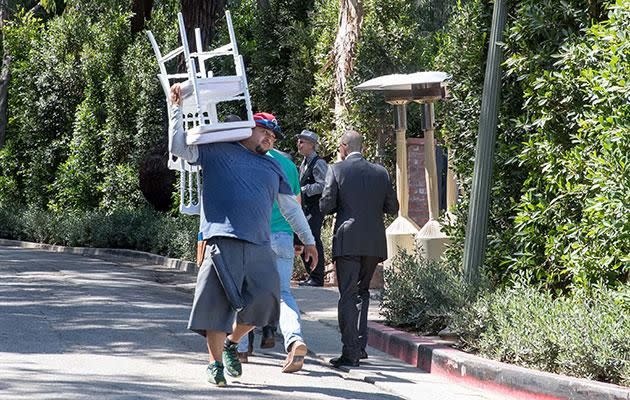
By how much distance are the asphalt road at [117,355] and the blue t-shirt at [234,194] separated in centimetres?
114

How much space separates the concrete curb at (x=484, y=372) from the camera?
777 centimetres

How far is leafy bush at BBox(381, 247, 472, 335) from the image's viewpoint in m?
10.7

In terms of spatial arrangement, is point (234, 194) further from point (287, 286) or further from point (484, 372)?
point (484, 372)

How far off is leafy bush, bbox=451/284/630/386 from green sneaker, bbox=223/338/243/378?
6.47 feet

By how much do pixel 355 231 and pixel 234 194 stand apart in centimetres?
181

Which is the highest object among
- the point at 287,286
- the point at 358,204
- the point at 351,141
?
the point at 351,141

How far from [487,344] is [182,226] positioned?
14049 millimetres

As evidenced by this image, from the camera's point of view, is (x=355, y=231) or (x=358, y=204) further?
(x=358, y=204)

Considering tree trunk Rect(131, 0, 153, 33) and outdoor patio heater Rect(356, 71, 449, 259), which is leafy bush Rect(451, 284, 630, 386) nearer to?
outdoor patio heater Rect(356, 71, 449, 259)

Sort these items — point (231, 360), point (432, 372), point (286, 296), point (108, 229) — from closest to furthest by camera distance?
point (231, 360) < point (286, 296) < point (432, 372) < point (108, 229)

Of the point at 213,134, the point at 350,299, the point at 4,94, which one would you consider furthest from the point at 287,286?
the point at 4,94

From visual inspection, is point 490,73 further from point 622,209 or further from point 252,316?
point 252,316

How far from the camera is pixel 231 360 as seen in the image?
905 cm

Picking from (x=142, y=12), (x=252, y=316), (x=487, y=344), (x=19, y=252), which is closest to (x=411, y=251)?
(x=487, y=344)
